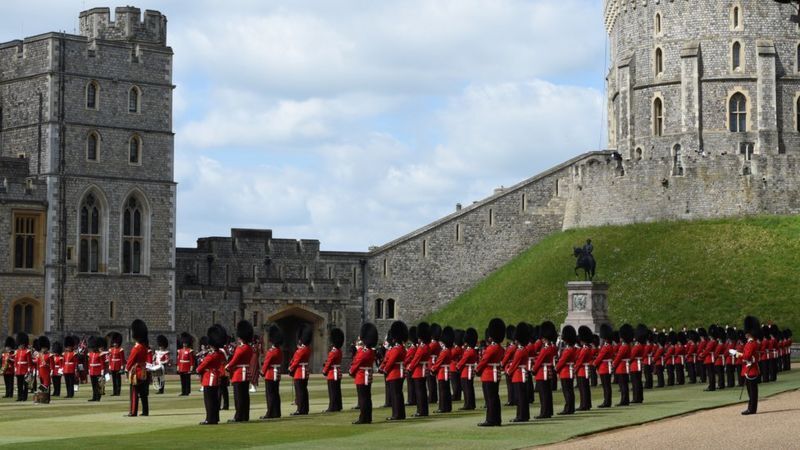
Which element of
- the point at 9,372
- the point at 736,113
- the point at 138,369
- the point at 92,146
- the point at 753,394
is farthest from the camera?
the point at 736,113

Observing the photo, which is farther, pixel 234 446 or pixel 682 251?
pixel 682 251

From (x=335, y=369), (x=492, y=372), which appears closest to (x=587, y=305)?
(x=335, y=369)

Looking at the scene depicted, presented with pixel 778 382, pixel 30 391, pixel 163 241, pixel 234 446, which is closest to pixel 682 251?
pixel 163 241

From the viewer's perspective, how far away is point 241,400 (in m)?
31.9

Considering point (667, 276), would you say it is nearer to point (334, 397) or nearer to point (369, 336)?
point (334, 397)

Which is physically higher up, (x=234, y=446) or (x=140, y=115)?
(x=140, y=115)

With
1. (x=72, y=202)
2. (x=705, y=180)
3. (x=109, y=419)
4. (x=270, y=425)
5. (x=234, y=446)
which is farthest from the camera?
(x=705, y=180)

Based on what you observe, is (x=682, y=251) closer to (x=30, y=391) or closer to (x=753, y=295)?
(x=753, y=295)

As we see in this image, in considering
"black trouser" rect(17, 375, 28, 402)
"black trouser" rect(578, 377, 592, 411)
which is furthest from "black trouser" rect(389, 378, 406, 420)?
"black trouser" rect(17, 375, 28, 402)

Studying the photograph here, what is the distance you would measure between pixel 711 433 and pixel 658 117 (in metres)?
65.4

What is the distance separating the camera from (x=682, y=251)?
7738 centimetres

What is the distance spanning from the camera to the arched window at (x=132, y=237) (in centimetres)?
7012

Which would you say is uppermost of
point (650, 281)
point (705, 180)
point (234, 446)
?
point (705, 180)

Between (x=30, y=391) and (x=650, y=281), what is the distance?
116 feet
